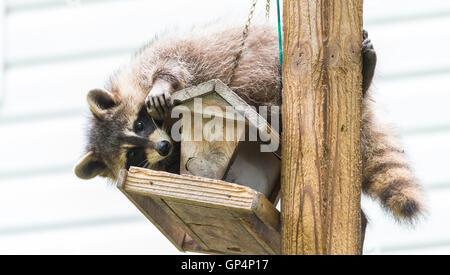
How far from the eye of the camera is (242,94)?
288cm

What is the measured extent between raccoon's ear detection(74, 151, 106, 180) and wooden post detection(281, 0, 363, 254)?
47.6 inches

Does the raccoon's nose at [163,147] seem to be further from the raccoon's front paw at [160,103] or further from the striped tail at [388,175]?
the striped tail at [388,175]

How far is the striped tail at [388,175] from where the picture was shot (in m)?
2.51

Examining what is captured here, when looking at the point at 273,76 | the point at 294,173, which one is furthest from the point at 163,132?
the point at 294,173

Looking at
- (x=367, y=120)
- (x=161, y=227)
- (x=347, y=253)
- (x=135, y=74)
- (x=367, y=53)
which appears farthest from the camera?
(x=135, y=74)

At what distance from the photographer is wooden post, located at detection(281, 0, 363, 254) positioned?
80.8 inches

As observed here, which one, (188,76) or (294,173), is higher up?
(188,76)

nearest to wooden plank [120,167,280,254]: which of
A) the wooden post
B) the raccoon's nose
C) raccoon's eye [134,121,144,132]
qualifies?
the wooden post

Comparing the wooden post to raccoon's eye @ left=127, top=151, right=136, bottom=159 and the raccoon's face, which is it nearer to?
the raccoon's face

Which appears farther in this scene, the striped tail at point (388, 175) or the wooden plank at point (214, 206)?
the striped tail at point (388, 175)

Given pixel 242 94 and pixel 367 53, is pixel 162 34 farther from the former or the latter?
pixel 367 53

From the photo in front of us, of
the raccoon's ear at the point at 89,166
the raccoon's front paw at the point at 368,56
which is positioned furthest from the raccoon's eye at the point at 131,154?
the raccoon's front paw at the point at 368,56

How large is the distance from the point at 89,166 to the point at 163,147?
23.1 inches

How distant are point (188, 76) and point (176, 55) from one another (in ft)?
0.57
